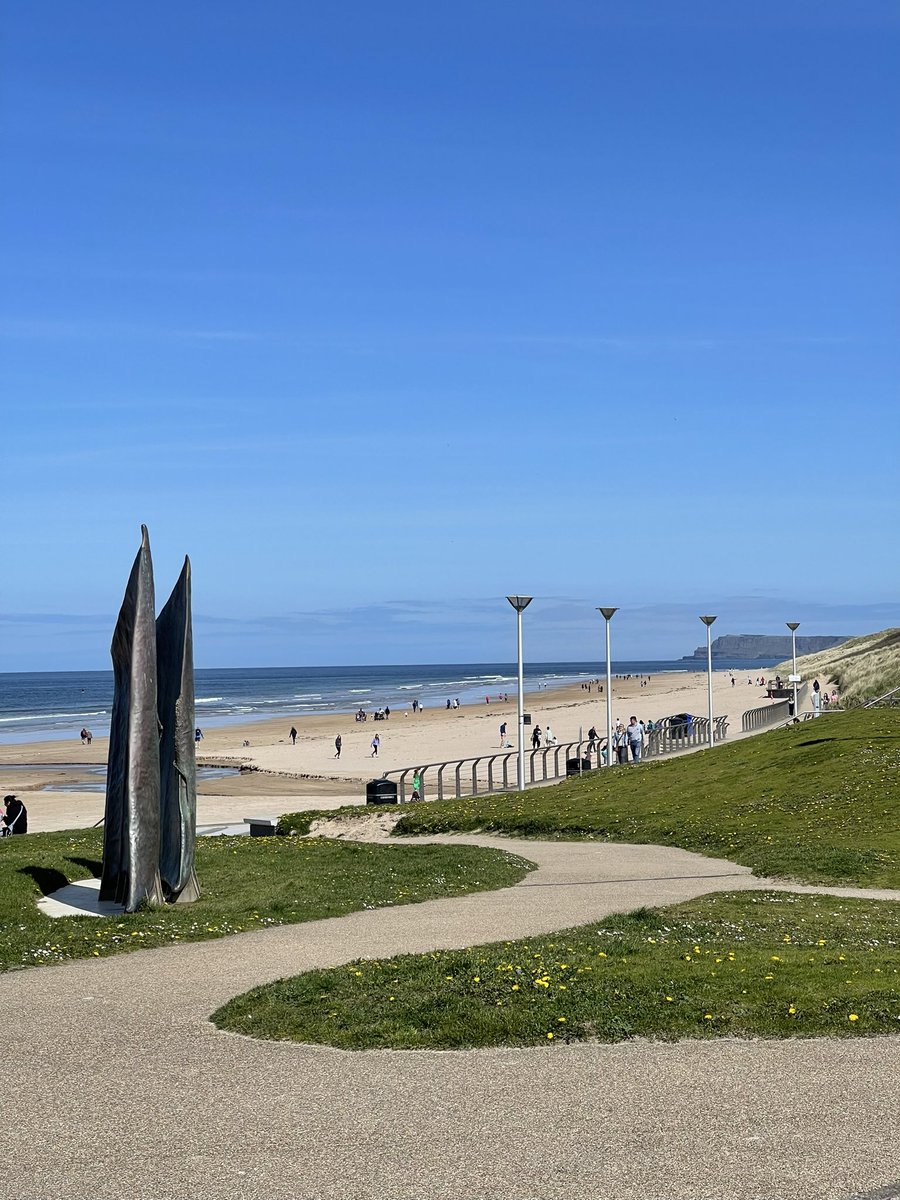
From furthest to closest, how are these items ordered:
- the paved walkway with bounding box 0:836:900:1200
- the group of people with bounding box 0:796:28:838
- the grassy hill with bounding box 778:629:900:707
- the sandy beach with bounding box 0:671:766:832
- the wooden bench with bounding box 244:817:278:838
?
the grassy hill with bounding box 778:629:900:707, the sandy beach with bounding box 0:671:766:832, the group of people with bounding box 0:796:28:838, the wooden bench with bounding box 244:817:278:838, the paved walkway with bounding box 0:836:900:1200

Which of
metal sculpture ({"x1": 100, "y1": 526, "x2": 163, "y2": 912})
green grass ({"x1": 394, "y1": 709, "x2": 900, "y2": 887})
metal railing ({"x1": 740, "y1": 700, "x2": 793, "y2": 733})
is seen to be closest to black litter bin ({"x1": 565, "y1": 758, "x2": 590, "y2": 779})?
green grass ({"x1": 394, "y1": 709, "x2": 900, "y2": 887})

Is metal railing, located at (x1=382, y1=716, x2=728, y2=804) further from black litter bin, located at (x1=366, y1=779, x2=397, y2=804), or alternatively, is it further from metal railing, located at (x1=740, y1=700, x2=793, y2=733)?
black litter bin, located at (x1=366, y1=779, x2=397, y2=804)

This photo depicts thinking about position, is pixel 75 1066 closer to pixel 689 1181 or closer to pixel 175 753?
pixel 689 1181

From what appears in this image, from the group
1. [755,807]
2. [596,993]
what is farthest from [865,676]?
[596,993]

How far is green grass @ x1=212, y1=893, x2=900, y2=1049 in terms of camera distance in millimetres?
9469

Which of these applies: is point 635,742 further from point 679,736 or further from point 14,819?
point 14,819

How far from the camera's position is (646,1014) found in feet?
31.9

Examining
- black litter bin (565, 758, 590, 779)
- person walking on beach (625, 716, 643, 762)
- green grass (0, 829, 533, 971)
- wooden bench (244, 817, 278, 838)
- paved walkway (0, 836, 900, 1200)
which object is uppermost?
person walking on beach (625, 716, 643, 762)

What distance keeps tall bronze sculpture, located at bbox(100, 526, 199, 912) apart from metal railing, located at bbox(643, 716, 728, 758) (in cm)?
2807

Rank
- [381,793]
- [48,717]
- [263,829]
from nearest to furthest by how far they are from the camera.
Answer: [263,829], [381,793], [48,717]

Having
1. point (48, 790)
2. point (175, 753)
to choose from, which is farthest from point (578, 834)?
point (48, 790)

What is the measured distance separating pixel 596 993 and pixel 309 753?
55856mm

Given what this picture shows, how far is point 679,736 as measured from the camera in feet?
155

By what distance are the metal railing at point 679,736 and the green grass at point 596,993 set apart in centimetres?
3063
